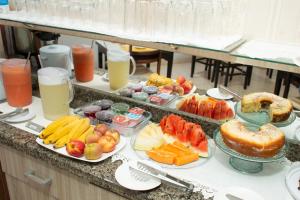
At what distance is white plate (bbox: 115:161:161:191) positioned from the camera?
32.5 inches

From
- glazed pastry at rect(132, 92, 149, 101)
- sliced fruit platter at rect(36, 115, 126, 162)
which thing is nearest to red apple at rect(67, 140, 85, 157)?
sliced fruit platter at rect(36, 115, 126, 162)

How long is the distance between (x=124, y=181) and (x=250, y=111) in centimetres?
50

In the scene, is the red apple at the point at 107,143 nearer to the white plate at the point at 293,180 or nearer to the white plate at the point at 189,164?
the white plate at the point at 189,164

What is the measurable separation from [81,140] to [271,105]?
0.67 metres

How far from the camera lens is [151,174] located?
2.80ft

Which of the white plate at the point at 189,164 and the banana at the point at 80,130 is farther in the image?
the banana at the point at 80,130

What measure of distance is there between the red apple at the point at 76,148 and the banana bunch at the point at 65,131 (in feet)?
0.15

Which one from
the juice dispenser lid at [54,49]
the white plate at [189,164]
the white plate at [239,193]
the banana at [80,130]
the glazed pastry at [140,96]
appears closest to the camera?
the white plate at [239,193]

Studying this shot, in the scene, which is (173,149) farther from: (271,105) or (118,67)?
(118,67)

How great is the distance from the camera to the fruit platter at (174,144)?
946 mm

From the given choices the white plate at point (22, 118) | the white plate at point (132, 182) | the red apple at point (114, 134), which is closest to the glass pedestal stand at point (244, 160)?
the white plate at point (132, 182)

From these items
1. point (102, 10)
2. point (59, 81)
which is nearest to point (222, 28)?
point (102, 10)

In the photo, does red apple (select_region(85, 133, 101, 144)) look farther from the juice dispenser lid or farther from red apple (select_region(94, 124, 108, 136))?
the juice dispenser lid

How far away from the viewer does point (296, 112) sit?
1.12 metres
